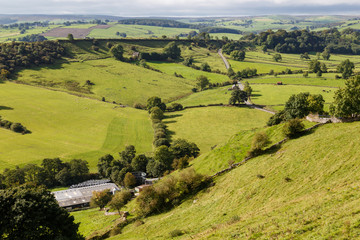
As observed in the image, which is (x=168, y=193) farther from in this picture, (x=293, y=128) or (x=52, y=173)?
(x=52, y=173)

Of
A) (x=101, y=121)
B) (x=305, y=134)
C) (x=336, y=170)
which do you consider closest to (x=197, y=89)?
(x=101, y=121)

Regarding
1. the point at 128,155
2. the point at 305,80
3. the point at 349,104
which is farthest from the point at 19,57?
the point at 305,80

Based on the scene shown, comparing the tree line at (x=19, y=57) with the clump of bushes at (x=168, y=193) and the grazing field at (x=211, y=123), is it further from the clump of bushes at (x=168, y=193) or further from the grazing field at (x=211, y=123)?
the clump of bushes at (x=168, y=193)

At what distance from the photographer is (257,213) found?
34.6m

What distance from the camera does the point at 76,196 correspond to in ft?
261

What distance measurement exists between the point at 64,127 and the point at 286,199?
4484 inches

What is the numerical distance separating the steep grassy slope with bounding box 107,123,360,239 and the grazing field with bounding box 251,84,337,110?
3655 inches

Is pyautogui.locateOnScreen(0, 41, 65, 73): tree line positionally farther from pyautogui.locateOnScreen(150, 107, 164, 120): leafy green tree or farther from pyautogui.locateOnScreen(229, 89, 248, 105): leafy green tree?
pyautogui.locateOnScreen(229, 89, 248, 105): leafy green tree

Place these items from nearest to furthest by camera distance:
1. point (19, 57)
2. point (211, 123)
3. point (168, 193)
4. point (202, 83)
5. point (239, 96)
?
1. point (168, 193)
2. point (211, 123)
3. point (239, 96)
4. point (202, 83)
5. point (19, 57)

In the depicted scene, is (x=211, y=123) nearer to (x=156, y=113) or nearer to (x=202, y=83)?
(x=156, y=113)

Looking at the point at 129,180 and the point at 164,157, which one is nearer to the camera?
the point at 129,180

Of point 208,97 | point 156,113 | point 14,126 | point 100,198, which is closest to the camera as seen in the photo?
point 100,198

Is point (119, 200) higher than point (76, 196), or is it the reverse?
point (119, 200)

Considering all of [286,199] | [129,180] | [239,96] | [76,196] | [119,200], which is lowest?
[76,196]
